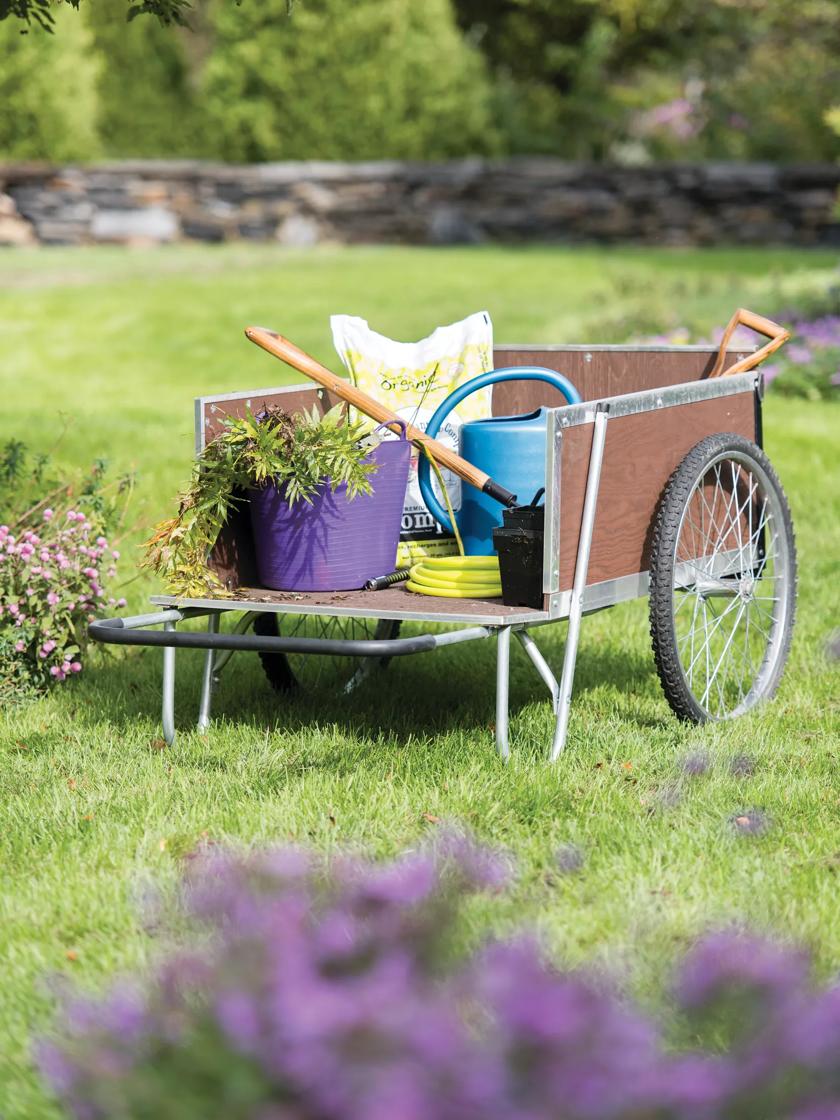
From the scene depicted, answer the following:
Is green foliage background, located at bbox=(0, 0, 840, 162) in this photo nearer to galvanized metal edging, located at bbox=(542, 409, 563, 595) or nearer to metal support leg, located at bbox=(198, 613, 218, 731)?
metal support leg, located at bbox=(198, 613, 218, 731)

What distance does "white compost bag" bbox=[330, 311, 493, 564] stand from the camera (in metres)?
4.61

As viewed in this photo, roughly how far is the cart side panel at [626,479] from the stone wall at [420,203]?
524 inches

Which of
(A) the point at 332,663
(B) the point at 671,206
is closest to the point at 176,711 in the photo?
(A) the point at 332,663

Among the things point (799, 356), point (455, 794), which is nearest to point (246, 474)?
point (455, 794)

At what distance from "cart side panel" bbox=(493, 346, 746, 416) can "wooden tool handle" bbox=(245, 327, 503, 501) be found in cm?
82

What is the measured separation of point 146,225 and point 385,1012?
1599 centimetres

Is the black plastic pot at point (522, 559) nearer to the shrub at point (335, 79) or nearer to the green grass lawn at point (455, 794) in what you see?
the green grass lawn at point (455, 794)

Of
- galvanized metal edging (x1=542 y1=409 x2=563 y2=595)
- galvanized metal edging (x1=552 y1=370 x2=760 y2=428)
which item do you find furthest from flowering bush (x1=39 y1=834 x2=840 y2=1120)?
galvanized metal edging (x1=552 y1=370 x2=760 y2=428)

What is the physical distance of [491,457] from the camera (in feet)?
14.4

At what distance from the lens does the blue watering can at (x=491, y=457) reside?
14.3ft

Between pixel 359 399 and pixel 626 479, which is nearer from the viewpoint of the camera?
pixel 626 479

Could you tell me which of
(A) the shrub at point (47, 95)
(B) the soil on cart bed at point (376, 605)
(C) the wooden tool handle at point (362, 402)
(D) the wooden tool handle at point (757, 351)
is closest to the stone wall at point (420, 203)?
(A) the shrub at point (47, 95)

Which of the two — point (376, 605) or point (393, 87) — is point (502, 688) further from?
point (393, 87)

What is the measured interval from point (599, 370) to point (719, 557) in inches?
34.5
